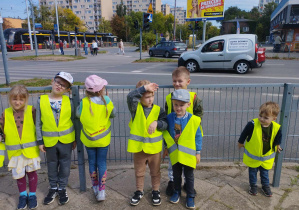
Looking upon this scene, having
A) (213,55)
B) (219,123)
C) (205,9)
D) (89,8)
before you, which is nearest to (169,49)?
(205,9)

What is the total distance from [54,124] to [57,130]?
7 cm

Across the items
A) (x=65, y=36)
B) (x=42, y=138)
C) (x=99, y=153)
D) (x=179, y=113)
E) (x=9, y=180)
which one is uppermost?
(x=65, y=36)

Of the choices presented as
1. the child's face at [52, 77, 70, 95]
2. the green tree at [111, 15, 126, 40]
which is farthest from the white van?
the green tree at [111, 15, 126, 40]

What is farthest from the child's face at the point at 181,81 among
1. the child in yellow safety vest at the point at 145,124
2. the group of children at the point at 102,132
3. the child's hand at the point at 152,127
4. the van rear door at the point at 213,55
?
the van rear door at the point at 213,55

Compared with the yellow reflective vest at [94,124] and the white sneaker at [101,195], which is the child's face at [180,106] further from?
the white sneaker at [101,195]

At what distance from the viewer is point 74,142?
2854 mm

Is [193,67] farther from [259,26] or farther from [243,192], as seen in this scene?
[259,26]

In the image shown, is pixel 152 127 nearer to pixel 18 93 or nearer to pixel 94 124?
pixel 94 124

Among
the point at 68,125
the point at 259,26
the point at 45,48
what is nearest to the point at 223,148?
the point at 68,125

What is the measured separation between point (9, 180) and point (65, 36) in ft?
169

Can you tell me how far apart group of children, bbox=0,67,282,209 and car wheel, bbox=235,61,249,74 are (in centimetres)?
1117

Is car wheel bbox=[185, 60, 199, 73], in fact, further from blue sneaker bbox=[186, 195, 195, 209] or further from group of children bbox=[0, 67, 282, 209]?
blue sneaker bbox=[186, 195, 195, 209]

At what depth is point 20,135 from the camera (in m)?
2.58

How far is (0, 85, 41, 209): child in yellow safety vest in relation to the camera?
8.36 ft
